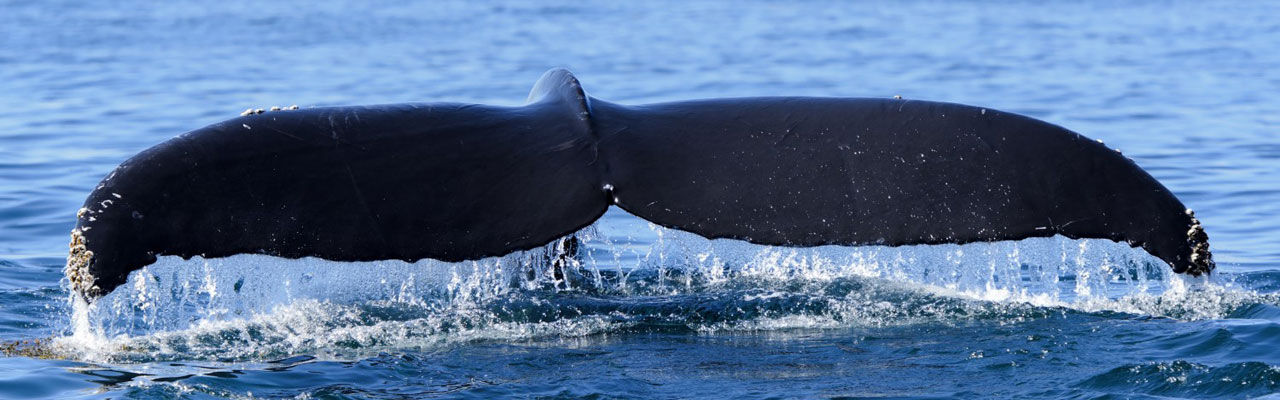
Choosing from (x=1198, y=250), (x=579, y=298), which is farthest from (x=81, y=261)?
(x=1198, y=250)

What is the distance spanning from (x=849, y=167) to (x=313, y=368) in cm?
193

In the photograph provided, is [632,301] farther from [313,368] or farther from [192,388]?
[192,388]

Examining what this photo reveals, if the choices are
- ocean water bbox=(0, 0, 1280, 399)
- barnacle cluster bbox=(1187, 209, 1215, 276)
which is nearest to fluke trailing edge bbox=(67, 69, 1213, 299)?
barnacle cluster bbox=(1187, 209, 1215, 276)

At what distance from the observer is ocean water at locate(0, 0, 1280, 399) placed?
16.3ft

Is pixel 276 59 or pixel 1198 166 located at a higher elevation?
pixel 276 59

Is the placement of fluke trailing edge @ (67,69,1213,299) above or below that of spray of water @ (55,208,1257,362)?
above

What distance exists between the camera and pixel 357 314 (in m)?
6.04

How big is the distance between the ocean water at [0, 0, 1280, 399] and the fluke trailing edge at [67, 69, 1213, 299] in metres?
0.16

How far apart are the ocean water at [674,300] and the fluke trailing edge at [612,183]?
16cm

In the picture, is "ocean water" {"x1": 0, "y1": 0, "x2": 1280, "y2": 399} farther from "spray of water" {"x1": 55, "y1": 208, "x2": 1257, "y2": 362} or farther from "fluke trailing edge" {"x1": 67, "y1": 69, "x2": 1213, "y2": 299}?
"fluke trailing edge" {"x1": 67, "y1": 69, "x2": 1213, "y2": 299}

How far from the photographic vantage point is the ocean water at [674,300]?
4.95 metres

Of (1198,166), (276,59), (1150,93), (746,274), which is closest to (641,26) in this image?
(276,59)

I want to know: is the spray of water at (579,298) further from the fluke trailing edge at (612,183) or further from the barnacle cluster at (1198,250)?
the fluke trailing edge at (612,183)

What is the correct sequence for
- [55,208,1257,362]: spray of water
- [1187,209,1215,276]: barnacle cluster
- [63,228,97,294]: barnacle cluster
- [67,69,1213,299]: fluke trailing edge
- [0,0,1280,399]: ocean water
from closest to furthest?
[63,228,97,294]: barnacle cluster → [67,69,1213,299]: fluke trailing edge → [1187,209,1215,276]: barnacle cluster → [0,0,1280,399]: ocean water → [55,208,1257,362]: spray of water
